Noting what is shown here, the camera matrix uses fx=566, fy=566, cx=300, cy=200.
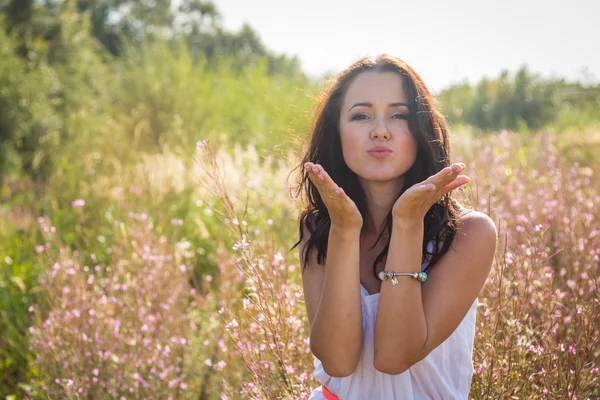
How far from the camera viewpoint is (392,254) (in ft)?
5.82

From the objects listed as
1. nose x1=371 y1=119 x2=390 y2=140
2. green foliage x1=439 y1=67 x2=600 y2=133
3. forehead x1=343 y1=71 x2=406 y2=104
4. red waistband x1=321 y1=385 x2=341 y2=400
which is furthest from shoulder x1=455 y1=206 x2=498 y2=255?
green foliage x1=439 y1=67 x2=600 y2=133

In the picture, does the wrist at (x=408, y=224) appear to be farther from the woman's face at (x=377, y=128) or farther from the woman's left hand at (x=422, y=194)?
the woman's face at (x=377, y=128)

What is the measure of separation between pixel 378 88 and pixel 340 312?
823 mm

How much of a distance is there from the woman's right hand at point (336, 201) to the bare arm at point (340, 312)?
2 centimetres

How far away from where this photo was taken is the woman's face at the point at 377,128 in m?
1.99

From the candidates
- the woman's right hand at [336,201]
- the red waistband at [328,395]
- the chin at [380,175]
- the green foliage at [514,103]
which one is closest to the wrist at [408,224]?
the woman's right hand at [336,201]

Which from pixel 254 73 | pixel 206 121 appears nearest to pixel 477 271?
pixel 206 121

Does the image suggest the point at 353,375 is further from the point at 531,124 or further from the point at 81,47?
the point at 531,124

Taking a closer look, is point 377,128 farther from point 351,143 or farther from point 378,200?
point 378,200

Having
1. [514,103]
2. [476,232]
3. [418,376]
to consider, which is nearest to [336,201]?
[476,232]

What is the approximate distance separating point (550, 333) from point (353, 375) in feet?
2.90

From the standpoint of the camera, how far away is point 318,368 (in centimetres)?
206

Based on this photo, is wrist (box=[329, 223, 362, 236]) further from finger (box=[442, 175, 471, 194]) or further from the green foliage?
the green foliage

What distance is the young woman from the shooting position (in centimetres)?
175
